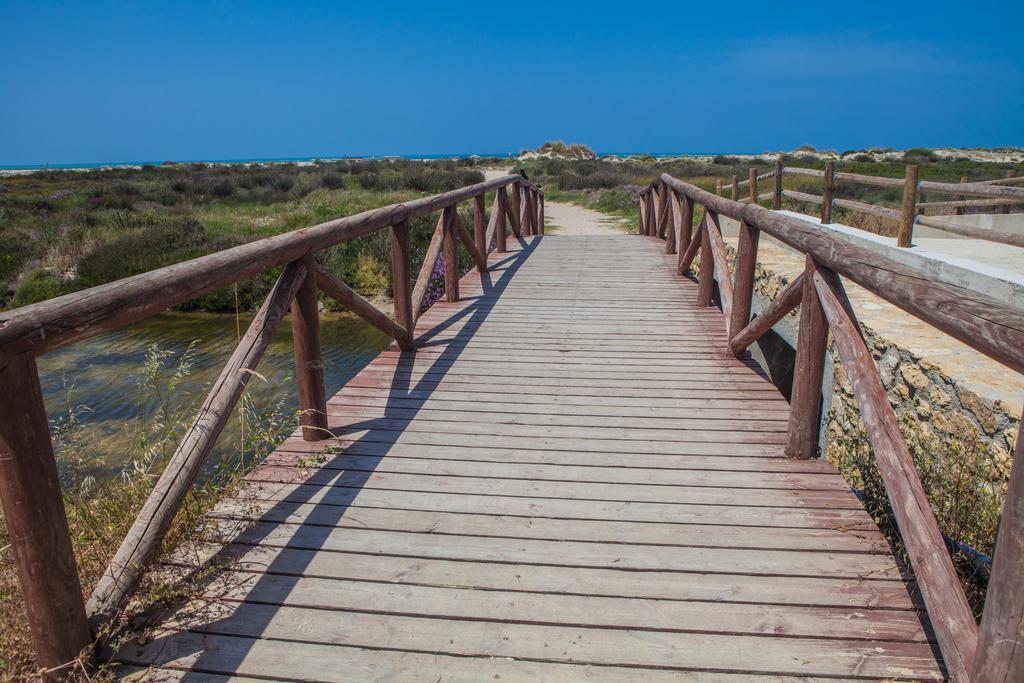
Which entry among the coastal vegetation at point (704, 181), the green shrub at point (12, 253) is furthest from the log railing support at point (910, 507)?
the green shrub at point (12, 253)

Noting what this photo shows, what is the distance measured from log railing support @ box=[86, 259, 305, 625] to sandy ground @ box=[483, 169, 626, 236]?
14654mm

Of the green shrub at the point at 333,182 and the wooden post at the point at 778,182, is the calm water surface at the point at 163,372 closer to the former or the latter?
the wooden post at the point at 778,182

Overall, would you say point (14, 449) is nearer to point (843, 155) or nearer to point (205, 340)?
point (205, 340)

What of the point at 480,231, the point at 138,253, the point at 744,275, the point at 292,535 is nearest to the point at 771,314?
the point at 744,275

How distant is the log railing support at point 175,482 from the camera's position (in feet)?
6.40

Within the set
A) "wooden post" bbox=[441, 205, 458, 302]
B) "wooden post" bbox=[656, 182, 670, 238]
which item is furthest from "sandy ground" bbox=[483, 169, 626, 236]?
"wooden post" bbox=[441, 205, 458, 302]

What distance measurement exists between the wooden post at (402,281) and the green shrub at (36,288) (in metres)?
9.70

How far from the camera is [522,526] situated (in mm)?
2584

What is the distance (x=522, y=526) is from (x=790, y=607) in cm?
99

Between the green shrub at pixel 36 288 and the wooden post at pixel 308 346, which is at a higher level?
the wooden post at pixel 308 346

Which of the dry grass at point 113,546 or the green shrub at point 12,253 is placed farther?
the green shrub at point 12,253

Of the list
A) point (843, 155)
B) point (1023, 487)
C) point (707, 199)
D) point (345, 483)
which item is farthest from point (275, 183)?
point (843, 155)

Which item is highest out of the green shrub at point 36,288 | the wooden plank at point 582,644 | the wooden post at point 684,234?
the wooden post at point 684,234

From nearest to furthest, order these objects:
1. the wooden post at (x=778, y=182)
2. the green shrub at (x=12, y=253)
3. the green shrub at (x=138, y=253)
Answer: the wooden post at (x=778, y=182) → the green shrub at (x=138, y=253) → the green shrub at (x=12, y=253)
